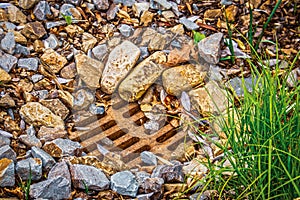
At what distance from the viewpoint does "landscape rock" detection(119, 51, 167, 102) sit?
2508mm

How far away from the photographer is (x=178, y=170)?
85.0 inches

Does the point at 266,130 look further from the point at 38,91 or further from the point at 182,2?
the point at 182,2

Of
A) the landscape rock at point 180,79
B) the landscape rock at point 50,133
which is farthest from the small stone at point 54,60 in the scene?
the landscape rock at point 180,79

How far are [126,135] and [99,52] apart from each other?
484 mm

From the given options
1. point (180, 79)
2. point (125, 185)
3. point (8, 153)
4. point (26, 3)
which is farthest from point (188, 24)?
point (8, 153)

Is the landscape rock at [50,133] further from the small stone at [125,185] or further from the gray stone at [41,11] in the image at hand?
the gray stone at [41,11]

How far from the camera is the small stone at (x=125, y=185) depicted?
208cm

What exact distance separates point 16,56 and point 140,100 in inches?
25.3

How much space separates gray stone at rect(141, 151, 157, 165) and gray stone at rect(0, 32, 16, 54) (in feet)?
2.77

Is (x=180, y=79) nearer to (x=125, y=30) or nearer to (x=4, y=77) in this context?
(x=125, y=30)

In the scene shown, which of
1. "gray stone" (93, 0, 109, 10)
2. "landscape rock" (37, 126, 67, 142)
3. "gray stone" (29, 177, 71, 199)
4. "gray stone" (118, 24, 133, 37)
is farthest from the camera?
"gray stone" (93, 0, 109, 10)

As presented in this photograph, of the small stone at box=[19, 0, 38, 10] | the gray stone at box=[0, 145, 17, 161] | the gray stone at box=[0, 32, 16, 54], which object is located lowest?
the gray stone at box=[0, 145, 17, 161]

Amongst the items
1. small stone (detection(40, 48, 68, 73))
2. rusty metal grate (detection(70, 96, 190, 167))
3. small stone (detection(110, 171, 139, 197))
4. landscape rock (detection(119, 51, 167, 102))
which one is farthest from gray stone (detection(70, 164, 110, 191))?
small stone (detection(40, 48, 68, 73))

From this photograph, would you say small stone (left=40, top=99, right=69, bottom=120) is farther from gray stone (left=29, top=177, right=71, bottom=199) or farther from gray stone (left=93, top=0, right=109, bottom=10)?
gray stone (left=93, top=0, right=109, bottom=10)
